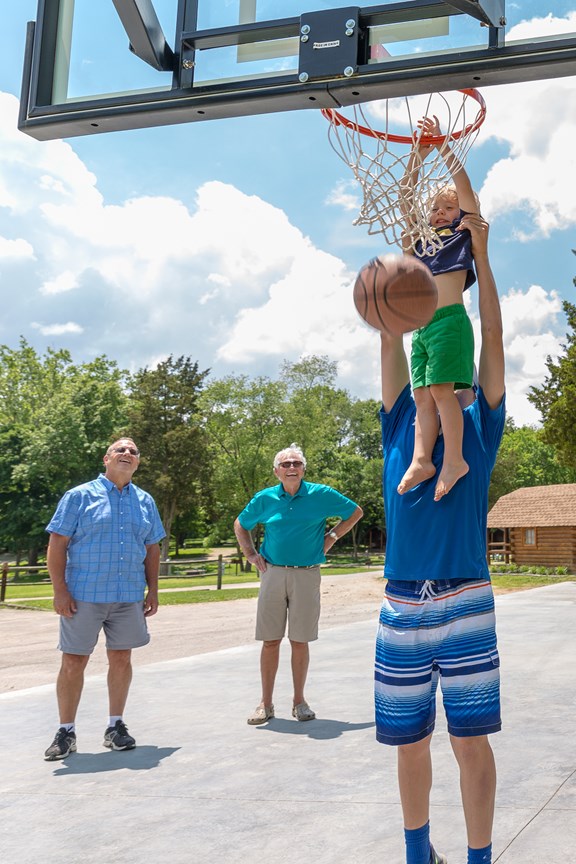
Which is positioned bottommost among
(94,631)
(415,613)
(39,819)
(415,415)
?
(39,819)

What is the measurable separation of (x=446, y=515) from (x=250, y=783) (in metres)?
2.35

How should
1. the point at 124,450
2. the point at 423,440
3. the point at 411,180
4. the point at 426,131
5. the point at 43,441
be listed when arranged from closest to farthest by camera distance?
the point at 423,440 < the point at 411,180 < the point at 426,131 < the point at 124,450 < the point at 43,441

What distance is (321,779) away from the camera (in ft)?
15.0

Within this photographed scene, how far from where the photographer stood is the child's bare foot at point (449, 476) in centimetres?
299

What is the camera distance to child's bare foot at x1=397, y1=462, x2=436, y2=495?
304 cm

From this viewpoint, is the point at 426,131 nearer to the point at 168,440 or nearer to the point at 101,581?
the point at 101,581

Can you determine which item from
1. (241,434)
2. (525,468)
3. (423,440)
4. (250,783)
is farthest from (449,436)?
(525,468)

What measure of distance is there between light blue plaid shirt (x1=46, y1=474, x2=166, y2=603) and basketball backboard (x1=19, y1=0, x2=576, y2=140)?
2.51m

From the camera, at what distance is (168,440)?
1784 inches

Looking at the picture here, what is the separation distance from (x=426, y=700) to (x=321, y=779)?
1.89 m

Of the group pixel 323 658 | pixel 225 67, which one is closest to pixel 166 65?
pixel 225 67

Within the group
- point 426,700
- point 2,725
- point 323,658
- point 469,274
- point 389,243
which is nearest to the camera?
point 426,700

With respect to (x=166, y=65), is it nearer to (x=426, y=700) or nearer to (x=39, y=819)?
(x=426, y=700)

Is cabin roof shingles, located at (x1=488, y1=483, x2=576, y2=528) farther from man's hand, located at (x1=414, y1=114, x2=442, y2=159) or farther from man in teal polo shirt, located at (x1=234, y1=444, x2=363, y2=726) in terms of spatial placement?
man's hand, located at (x1=414, y1=114, x2=442, y2=159)
